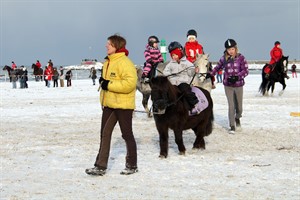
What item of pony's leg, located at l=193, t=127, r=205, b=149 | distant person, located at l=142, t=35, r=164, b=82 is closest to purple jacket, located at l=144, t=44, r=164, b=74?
distant person, located at l=142, t=35, r=164, b=82

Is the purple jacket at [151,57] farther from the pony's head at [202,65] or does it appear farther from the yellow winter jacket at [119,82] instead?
the yellow winter jacket at [119,82]

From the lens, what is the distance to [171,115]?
7027 mm

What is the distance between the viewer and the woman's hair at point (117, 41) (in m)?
5.90

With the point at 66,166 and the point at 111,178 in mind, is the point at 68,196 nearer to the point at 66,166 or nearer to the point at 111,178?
the point at 111,178

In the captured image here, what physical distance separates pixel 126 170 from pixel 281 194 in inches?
84.1

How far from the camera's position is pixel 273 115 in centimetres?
1323

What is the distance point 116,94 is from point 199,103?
2.11 meters

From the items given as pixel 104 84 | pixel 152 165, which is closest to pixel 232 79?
pixel 152 165

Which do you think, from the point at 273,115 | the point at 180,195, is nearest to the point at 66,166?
the point at 180,195

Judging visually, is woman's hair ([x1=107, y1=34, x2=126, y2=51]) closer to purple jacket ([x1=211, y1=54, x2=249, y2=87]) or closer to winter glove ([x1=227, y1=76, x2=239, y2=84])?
purple jacket ([x1=211, y1=54, x2=249, y2=87])

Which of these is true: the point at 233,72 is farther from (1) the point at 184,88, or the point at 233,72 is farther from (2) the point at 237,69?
(1) the point at 184,88

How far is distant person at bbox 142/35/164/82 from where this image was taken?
11.3 meters

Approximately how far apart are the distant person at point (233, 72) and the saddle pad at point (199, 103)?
1.90m

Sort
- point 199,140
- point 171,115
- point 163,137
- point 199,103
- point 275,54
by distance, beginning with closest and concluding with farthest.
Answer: point 171,115 → point 163,137 → point 199,103 → point 199,140 → point 275,54
